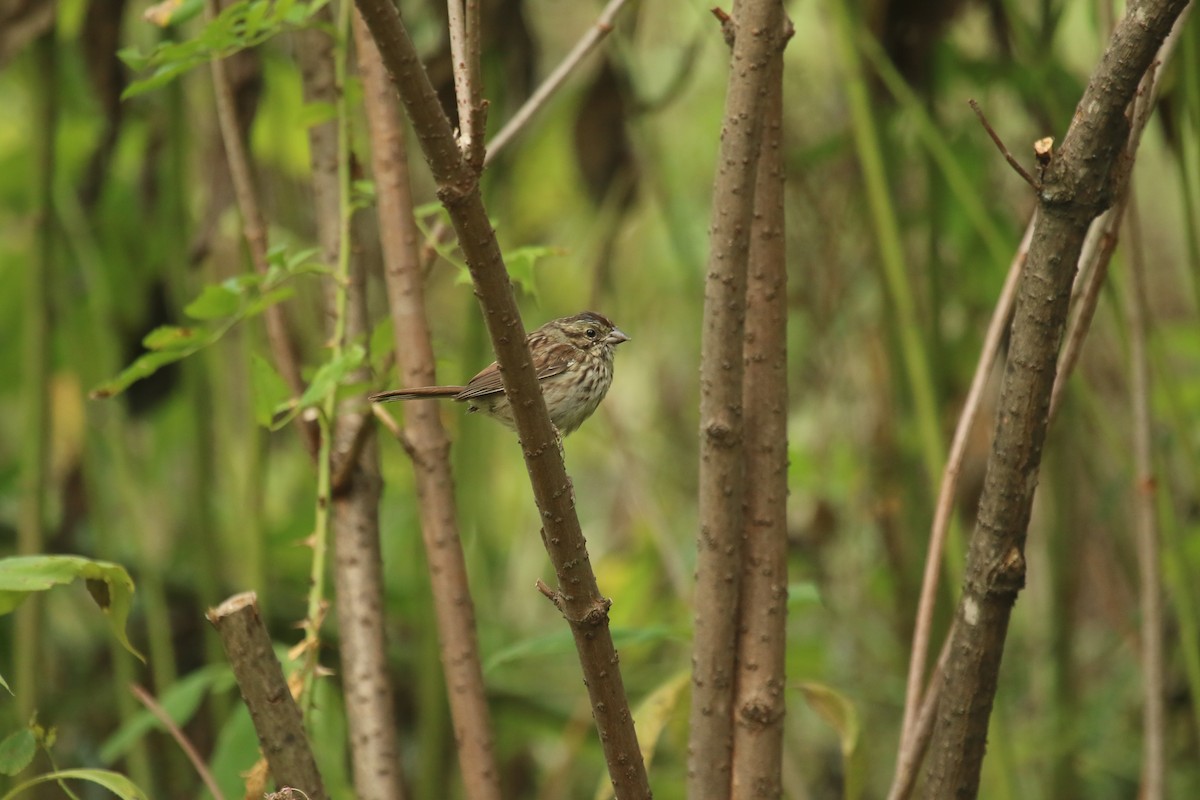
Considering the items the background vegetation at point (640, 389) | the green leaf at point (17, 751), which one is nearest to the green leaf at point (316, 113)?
the background vegetation at point (640, 389)

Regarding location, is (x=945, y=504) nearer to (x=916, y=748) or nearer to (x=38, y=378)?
(x=916, y=748)

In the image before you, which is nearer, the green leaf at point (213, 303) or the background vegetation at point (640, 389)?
the green leaf at point (213, 303)

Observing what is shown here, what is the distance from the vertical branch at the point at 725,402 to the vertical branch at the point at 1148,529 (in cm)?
76

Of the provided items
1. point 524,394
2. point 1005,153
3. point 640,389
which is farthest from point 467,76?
point 640,389

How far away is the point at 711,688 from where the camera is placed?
1788 millimetres

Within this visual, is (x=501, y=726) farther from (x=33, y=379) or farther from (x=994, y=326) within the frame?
(x=994, y=326)

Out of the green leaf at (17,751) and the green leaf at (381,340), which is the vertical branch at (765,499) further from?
the green leaf at (17,751)

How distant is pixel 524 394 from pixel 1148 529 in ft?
4.16

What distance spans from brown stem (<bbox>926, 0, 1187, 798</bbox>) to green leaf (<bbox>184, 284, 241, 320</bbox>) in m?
1.09

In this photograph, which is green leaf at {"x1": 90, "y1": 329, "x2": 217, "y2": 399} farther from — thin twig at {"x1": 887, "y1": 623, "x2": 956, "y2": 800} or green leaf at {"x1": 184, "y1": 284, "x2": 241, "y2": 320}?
thin twig at {"x1": 887, "y1": 623, "x2": 956, "y2": 800}

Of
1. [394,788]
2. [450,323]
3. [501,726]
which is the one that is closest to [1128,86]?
[394,788]

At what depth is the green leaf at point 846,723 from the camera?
2021mm

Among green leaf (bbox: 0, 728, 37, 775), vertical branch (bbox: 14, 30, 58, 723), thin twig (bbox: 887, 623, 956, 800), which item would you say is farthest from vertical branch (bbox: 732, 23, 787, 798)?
vertical branch (bbox: 14, 30, 58, 723)

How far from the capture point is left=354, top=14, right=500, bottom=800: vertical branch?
6.47ft
